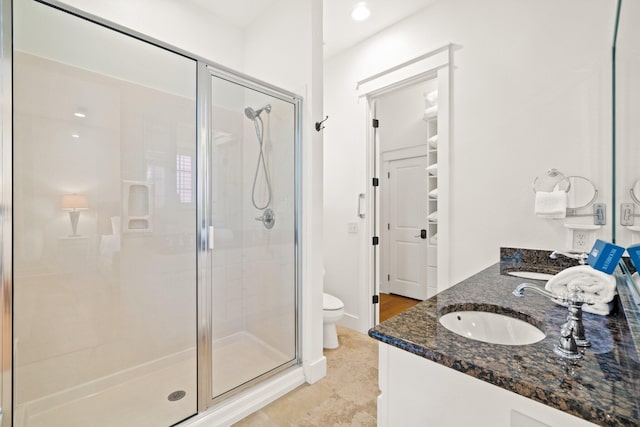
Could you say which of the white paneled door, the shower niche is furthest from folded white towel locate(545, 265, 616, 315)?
the white paneled door

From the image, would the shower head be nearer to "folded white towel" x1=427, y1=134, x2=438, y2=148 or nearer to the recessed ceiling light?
the recessed ceiling light

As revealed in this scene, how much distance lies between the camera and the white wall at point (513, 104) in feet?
5.72

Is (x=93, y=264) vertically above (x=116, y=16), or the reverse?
(x=116, y=16)

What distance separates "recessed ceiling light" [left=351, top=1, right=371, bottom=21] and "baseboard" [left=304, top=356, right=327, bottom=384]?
2.87m

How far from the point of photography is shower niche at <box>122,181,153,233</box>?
2.04 m

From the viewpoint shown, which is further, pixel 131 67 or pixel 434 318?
pixel 131 67

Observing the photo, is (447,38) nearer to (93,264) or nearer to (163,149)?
(163,149)

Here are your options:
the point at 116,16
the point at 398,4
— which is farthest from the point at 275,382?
the point at 398,4

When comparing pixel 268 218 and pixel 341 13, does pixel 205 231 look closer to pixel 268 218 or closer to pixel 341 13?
pixel 268 218

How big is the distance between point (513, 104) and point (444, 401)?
2.07 m

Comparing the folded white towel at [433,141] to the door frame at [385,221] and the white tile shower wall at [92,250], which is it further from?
the white tile shower wall at [92,250]

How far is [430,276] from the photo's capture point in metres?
3.59

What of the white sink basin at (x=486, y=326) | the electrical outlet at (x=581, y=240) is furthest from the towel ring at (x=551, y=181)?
the white sink basin at (x=486, y=326)

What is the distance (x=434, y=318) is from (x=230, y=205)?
5.35ft
